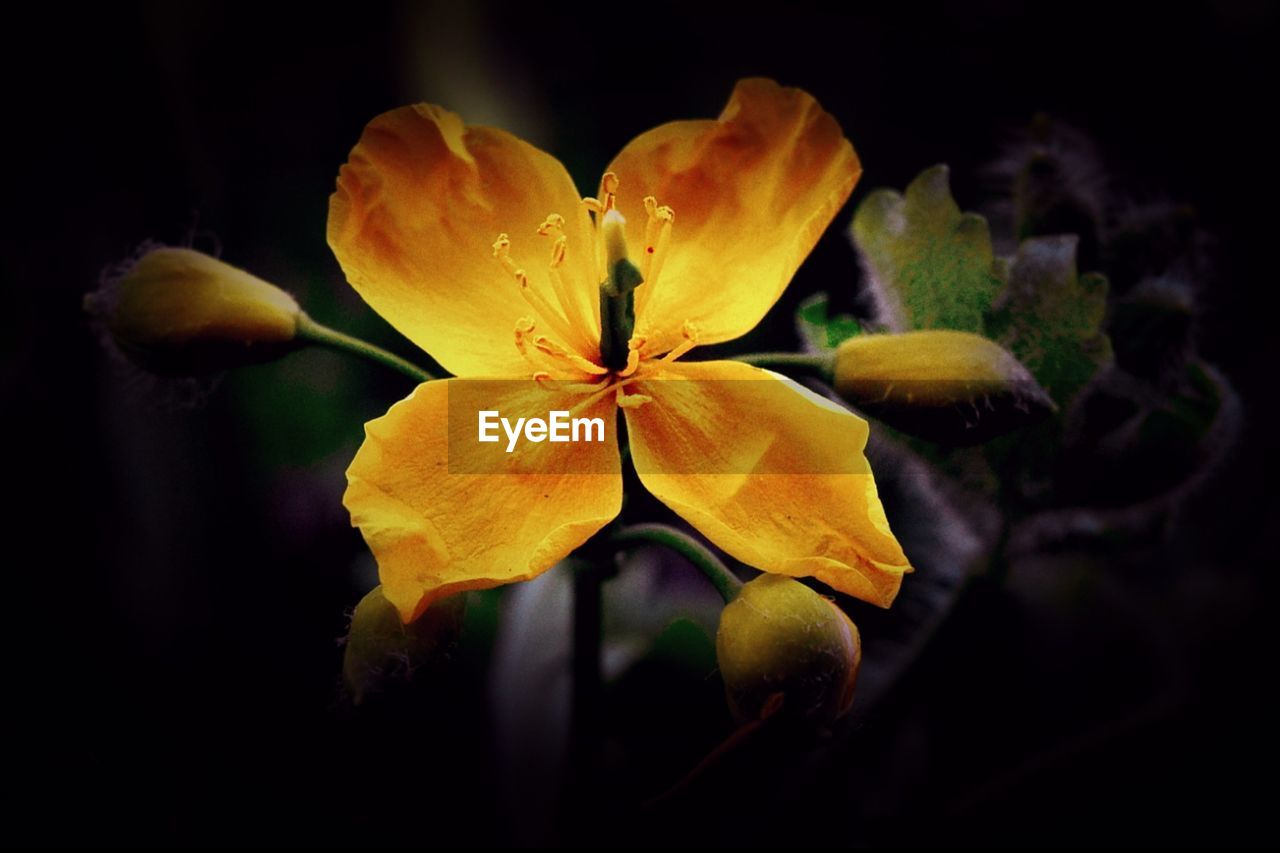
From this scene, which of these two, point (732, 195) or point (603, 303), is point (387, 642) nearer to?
point (603, 303)

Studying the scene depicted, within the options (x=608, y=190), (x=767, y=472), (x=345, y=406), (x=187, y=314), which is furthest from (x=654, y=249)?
(x=345, y=406)

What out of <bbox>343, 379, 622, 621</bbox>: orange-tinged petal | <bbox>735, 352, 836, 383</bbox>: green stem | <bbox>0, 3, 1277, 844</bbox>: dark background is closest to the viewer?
<bbox>343, 379, 622, 621</bbox>: orange-tinged petal

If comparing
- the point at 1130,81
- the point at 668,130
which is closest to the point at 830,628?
the point at 668,130

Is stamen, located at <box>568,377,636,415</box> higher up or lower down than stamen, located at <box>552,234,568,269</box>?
lower down

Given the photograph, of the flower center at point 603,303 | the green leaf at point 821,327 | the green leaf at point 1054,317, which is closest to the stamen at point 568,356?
the flower center at point 603,303

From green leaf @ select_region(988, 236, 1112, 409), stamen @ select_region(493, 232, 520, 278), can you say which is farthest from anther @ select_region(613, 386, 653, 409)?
green leaf @ select_region(988, 236, 1112, 409)

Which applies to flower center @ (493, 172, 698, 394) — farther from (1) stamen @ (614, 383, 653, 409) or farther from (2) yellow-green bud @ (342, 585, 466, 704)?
(2) yellow-green bud @ (342, 585, 466, 704)

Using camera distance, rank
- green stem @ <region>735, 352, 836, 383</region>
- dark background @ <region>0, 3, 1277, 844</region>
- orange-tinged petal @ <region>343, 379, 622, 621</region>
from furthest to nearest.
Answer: dark background @ <region>0, 3, 1277, 844</region> → green stem @ <region>735, 352, 836, 383</region> → orange-tinged petal @ <region>343, 379, 622, 621</region>
